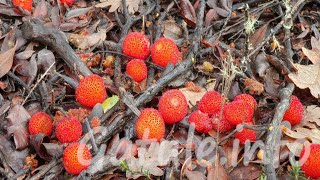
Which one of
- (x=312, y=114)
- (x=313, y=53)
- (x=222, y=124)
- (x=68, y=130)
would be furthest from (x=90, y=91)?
(x=313, y=53)

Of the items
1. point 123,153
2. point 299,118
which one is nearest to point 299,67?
point 299,118

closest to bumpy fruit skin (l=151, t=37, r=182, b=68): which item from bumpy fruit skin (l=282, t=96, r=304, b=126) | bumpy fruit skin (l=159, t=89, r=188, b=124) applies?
bumpy fruit skin (l=159, t=89, r=188, b=124)

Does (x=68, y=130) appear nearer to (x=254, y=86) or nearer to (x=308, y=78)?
(x=254, y=86)

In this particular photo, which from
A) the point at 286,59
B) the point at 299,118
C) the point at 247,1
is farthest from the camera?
the point at 247,1

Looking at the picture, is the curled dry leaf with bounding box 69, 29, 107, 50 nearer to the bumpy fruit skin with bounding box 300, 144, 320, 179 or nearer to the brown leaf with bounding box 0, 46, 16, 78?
the brown leaf with bounding box 0, 46, 16, 78

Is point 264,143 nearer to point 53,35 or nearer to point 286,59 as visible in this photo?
point 286,59

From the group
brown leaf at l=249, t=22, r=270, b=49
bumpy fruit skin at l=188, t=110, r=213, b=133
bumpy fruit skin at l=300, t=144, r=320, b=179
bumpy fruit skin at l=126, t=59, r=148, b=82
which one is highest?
bumpy fruit skin at l=126, t=59, r=148, b=82

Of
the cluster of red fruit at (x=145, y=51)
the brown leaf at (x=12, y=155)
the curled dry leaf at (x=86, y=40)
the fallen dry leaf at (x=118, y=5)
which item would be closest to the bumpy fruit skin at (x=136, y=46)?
the cluster of red fruit at (x=145, y=51)
